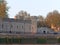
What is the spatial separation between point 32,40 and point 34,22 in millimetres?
34625

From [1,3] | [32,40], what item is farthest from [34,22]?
[32,40]

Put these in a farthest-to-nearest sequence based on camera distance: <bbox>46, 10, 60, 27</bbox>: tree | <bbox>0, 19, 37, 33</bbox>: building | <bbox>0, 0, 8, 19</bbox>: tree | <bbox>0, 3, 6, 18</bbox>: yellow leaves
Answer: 1. <bbox>46, 10, 60, 27</bbox>: tree
2. <bbox>0, 19, 37, 33</bbox>: building
3. <bbox>0, 0, 8, 19</bbox>: tree
4. <bbox>0, 3, 6, 18</bbox>: yellow leaves

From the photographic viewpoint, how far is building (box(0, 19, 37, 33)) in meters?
71.0

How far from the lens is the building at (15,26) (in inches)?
2795

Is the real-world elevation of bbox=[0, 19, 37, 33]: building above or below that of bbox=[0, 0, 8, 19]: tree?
below

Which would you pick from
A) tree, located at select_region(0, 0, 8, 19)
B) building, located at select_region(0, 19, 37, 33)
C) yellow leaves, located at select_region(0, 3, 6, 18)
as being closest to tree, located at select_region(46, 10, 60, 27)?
building, located at select_region(0, 19, 37, 33)

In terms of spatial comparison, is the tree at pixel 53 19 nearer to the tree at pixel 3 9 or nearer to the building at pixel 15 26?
the building at pixel 15 26

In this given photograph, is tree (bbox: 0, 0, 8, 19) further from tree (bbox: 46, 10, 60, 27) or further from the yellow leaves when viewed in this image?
tree (bbox: 46, 10, 60, 27)

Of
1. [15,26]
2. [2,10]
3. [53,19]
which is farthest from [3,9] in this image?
[53,19]

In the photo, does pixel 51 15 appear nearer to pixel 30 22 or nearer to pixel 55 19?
pixel 55 19

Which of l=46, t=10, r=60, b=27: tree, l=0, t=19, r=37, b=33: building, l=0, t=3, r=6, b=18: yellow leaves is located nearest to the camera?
l=0, t=3, r=6, b=18: yellow leaves

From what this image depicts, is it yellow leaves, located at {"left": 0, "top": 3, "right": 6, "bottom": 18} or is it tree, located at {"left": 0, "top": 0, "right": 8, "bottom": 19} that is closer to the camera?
yellow leaves, located at {"left": 0, "top": 3, "right": 6, "bottom": 18}

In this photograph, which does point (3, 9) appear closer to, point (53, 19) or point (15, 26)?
point (15, 26)

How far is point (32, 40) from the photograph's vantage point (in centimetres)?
4462
